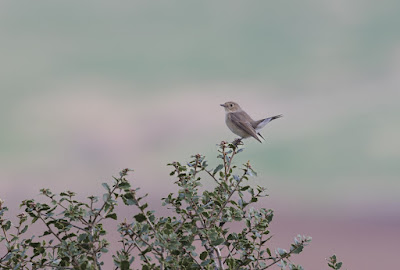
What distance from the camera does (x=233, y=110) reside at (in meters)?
12.3

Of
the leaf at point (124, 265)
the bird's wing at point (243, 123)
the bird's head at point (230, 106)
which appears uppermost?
the bird's head at point (230, 106)

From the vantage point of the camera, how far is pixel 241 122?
36.4 ft

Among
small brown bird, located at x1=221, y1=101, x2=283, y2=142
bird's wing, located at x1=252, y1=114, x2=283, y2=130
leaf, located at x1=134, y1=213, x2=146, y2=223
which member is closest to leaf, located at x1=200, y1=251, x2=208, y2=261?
leaf, located at x1=134, y1=213, x2=146, y2=223

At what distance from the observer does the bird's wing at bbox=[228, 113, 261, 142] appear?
1067 centimetres

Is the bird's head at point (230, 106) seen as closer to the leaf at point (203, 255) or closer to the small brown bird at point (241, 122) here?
the small brown bird at point (241, 122)

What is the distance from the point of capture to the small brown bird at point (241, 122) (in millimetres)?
10870

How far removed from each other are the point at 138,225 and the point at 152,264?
13.4 inches

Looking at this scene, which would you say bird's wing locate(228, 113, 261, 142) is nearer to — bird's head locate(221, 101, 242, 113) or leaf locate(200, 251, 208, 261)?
bird's head locate(221, 101, 242, 113)

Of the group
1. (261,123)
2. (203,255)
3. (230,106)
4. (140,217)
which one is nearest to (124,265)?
(140,217)

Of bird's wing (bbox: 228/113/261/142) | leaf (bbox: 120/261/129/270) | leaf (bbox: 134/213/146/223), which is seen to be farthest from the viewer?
bird's wing (bbox: 228/113/261/142)

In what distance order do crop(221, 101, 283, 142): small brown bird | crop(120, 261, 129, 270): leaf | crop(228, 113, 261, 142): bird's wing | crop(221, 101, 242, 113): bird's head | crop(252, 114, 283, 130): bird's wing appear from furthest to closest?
crop(221, 101, 242, 113): bird's head → crop(252, 114, 283, 130): bird's wing → crop(221, 101, 283, 142): small brown bird → crop(228, 113, 261, 142): bird's wing → crop(120, 261, 129, 270): leaf

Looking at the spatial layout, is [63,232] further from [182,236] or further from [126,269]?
[182,236]

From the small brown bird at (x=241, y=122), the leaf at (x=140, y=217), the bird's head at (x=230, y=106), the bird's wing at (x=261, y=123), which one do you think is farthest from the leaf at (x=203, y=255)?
the bird's head at (x=230, y=106)

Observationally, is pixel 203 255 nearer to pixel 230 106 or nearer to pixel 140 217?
Answer: pixel 140 217
